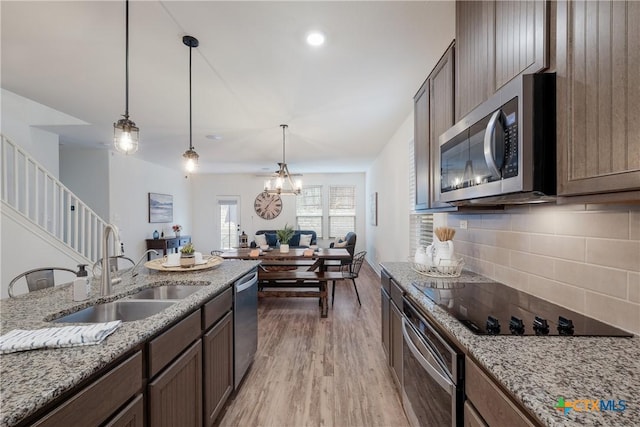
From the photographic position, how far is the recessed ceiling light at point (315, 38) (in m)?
2.08

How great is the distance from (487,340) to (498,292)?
2.38ft

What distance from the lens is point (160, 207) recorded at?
283 inches

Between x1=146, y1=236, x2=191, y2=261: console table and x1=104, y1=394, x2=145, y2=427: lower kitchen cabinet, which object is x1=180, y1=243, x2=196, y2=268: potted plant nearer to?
x1=104, y1=394, x2=145, y2=427: lower kitchen cabinet

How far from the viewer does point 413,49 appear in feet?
7.49

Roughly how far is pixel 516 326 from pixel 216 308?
1.54 metres

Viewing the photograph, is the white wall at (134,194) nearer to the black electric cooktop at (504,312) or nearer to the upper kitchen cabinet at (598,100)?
the black electric cooktop at (504,312)

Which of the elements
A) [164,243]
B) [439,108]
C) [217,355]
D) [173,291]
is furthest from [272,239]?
[439,108]

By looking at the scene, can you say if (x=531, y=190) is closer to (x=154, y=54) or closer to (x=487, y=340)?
(x=487, y=340)

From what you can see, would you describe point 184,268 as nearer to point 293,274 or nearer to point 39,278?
point 39,278

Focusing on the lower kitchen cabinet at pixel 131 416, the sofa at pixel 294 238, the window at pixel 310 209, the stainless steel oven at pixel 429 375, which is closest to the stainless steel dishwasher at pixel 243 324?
the lower kitchen cabinet at pixel 131 416

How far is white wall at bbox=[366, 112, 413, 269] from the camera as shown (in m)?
3.91

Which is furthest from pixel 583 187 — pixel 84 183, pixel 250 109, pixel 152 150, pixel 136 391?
pixel 84 183

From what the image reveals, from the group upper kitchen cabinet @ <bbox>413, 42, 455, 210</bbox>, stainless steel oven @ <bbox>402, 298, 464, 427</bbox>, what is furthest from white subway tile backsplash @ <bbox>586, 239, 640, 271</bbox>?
upper kitchen cabinet @ <bbox>413, 42, 455, 210</bbox>

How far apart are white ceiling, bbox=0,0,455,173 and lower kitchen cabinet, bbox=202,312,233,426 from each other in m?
2.05
